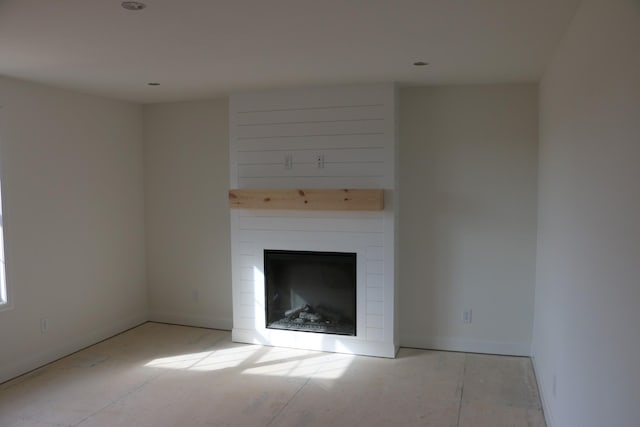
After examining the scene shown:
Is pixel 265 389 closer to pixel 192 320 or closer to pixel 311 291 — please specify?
pixel 311 291

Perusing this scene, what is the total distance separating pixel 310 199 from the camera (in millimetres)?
4523

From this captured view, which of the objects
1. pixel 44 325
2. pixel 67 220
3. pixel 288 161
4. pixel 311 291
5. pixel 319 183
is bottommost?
pixel 44 325

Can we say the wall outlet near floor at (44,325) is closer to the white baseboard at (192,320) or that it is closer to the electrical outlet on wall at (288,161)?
the white baseboard at (192,320)

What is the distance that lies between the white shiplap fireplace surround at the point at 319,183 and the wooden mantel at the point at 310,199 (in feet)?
0.51

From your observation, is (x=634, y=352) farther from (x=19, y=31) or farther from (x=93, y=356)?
(x=93, y=356)

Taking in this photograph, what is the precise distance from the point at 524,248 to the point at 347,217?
1594 mm

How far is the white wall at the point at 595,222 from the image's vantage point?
1.56 metres

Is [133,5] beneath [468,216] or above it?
above

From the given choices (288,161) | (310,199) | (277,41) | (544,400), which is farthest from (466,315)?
(277,41)

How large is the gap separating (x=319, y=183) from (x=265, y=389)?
185cm

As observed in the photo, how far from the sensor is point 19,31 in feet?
9.15

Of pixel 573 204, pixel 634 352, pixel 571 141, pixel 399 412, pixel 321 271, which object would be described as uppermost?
pixel 571 141

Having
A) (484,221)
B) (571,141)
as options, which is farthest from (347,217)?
(571,141)

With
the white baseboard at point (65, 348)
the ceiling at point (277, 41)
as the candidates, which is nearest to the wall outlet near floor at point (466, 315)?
the ceiling at point (277, 41)
